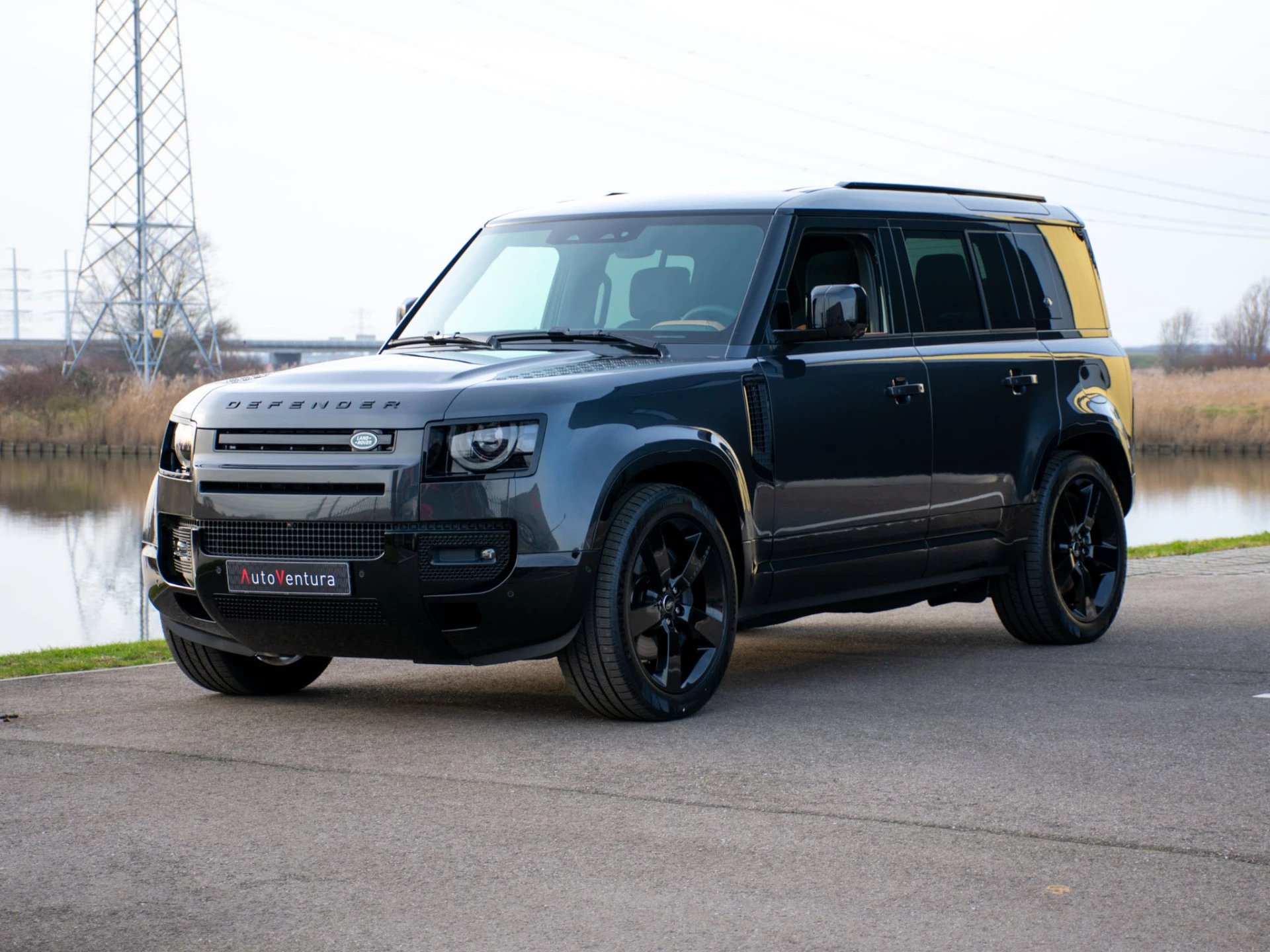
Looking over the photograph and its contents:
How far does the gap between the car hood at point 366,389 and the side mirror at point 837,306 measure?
28.3 inches

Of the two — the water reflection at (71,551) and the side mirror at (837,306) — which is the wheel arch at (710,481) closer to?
the side mirror at (837,306)

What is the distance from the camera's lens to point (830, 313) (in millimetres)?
7328

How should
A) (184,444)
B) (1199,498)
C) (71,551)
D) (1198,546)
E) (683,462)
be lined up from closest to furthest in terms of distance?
(184,444) < (683,462) < (1198,546) < (71,551) < (1199,498)

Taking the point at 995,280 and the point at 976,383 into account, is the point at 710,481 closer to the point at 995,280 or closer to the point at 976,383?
the point at 976,383

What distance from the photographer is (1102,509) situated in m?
9.63

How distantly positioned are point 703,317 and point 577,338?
548 mm

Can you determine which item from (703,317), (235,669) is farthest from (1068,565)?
(235,669)

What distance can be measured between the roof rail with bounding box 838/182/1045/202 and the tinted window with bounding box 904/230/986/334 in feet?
0.97

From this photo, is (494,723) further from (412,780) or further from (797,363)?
(797,363)

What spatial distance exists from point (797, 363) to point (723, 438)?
657 mm

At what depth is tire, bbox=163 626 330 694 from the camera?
295 inches

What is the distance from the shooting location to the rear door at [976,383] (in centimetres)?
839

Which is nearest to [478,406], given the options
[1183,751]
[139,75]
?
[1183,751]

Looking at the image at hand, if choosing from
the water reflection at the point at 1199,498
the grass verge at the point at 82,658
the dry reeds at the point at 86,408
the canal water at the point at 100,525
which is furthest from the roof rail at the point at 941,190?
the dry reeds at the point at 86,408
